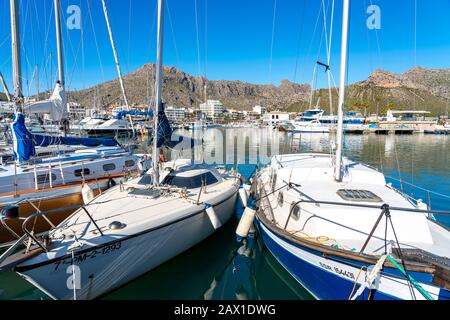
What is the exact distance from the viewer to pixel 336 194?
25.9 feet

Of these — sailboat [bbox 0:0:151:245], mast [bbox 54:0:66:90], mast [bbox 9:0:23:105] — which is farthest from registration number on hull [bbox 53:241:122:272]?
mast [bbox 54:0:66:90]

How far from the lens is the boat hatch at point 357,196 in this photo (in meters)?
7.18

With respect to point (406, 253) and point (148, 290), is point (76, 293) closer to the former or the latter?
point (148, 290)

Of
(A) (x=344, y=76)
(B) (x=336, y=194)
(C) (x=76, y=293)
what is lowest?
(C) (x=76, y=293)

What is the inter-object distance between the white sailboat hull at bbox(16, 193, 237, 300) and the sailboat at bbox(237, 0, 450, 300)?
2269 mm

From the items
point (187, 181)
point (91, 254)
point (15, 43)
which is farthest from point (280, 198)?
point (15, 43)

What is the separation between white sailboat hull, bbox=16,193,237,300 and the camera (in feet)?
18.9

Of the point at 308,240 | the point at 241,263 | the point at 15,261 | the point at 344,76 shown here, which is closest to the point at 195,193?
the point at 241,263

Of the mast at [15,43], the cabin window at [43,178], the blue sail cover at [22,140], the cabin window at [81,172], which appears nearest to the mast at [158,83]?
the cabin window at [81,172]

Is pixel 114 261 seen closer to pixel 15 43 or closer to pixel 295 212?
pixel 295 212

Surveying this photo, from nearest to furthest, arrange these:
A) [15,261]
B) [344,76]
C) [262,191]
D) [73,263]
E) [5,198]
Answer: [15,261] → [73,263] → [344,76] → [5,198] → [262,191]

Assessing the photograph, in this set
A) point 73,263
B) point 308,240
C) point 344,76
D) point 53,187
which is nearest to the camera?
point 73,263

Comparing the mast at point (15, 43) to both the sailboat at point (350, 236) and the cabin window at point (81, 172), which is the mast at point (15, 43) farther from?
the sailboat at point (350, 236)
